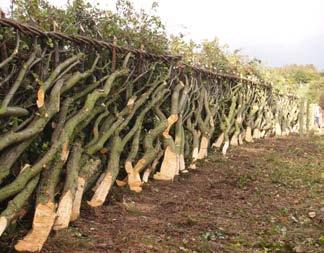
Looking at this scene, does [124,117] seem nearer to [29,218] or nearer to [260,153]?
[29,218]

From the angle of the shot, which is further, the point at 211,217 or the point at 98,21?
the point at 98,21

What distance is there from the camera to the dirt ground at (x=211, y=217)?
404cm

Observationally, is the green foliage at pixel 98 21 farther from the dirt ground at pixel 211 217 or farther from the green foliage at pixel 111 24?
the dirt ground at pixel 211 217

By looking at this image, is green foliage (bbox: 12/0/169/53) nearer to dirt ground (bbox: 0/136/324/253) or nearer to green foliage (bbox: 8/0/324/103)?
green foliage (bbox: 8/0/324/103)

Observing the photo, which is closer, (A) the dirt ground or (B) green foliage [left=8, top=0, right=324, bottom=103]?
(A) the dirt ground

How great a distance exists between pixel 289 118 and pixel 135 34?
1338cm

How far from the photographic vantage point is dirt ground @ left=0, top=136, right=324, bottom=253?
4037mm

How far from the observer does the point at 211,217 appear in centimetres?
504

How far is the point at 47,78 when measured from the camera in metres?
4.90

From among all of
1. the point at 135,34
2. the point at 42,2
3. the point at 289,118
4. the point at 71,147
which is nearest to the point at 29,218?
the point at 71,147

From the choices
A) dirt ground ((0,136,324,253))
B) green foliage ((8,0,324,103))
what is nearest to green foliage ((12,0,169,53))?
green foliage ((8,0,324,103))

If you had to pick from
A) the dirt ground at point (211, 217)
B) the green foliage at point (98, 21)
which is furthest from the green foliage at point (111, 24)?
the dirt ground at point (211, 217)

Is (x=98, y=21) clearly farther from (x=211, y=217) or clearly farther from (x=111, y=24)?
(x=211, y=217)

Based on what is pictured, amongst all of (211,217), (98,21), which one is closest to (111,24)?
(98,21)
